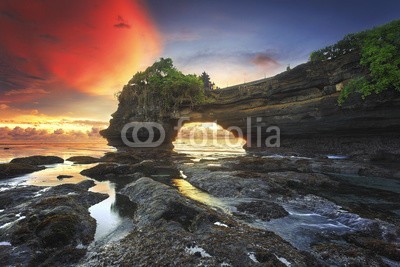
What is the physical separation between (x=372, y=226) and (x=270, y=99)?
2391cm

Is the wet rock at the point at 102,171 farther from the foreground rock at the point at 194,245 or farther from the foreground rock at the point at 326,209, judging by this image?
the foreground rock at the point at 194,245

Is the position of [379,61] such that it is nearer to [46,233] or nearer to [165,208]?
[165,208]

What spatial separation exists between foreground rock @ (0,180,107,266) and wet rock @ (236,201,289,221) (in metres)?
4.89

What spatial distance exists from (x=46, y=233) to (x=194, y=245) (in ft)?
11.7

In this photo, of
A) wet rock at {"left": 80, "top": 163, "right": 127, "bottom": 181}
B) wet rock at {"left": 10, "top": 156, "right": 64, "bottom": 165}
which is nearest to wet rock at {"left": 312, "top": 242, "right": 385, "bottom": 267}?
wet rock at {"left": 80, "top": 163, "right": 127, "bottom": 181}

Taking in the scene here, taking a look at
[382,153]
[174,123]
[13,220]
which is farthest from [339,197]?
[174,123]

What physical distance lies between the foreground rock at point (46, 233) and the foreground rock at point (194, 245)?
724 millimetres

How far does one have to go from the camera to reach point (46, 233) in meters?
5.47

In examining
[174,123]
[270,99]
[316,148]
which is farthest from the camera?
[174,123]

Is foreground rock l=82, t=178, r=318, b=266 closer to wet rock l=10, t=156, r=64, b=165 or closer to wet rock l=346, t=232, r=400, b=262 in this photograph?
wet rock l=346, t=232, r=400, b=262

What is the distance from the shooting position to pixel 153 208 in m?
7.29

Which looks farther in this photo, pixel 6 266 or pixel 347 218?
pixel 347 218

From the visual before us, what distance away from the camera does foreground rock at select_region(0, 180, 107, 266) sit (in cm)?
471

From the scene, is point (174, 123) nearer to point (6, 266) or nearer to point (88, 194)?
point (88, 194)
